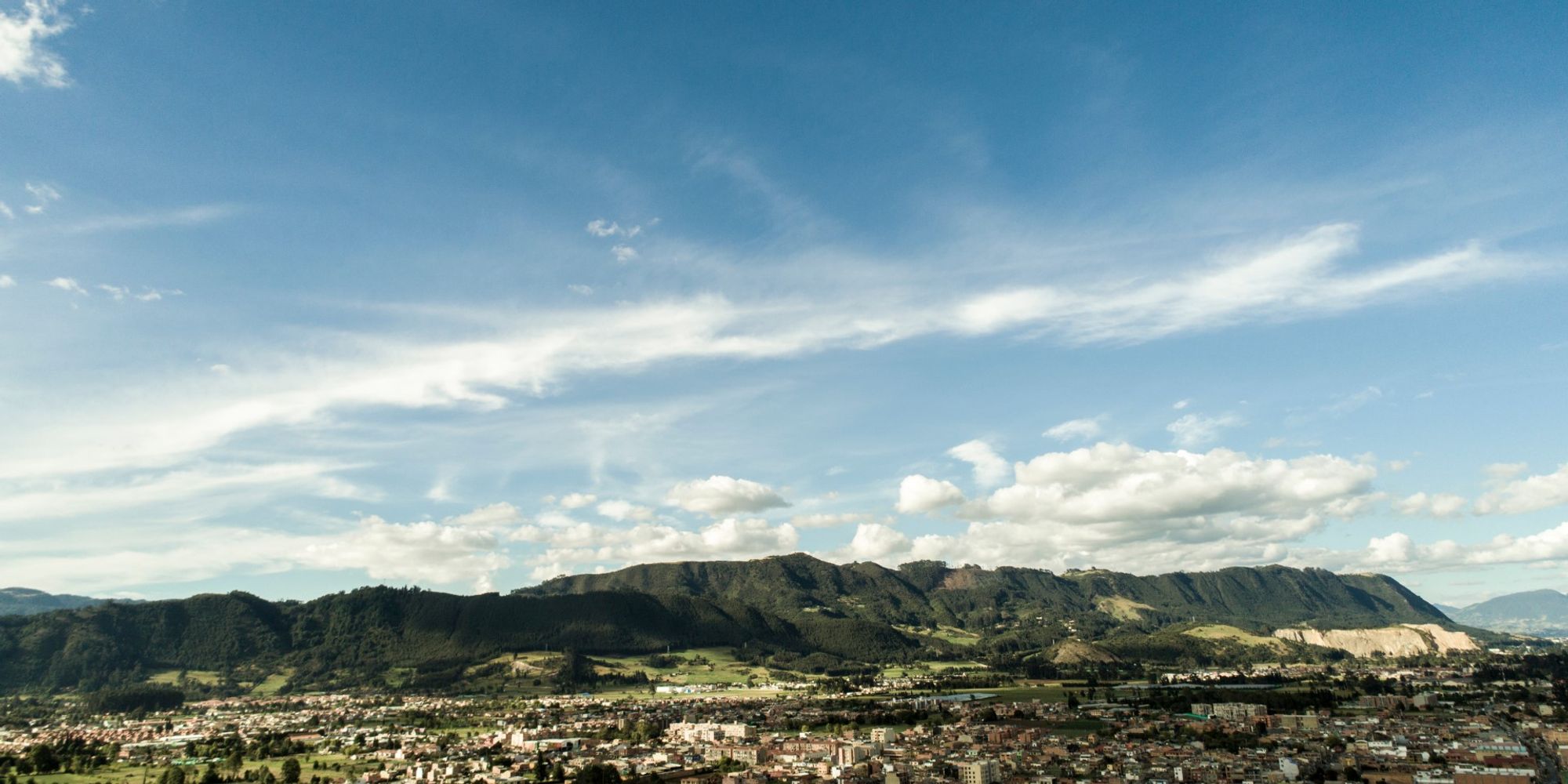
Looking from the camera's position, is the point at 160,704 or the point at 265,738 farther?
the point at 160,704

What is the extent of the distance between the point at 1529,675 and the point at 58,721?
25168 centimetres

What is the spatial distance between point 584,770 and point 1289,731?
77.2 m

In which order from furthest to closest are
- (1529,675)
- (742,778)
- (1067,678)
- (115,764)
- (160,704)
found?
(1067,678), (160,704), (1529,675), (115,764), (742,778)

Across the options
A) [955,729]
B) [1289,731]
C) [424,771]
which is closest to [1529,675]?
[1289,731]

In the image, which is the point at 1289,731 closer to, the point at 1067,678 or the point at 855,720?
the point at 855,720

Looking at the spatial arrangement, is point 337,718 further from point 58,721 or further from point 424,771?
point 424,771

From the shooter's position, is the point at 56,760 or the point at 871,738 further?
the point at 871,738

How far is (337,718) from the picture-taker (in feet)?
455

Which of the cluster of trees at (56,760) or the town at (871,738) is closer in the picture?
the town at (871,738)

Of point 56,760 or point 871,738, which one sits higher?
point 56,760

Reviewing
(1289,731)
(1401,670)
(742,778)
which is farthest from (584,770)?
(1401,670)

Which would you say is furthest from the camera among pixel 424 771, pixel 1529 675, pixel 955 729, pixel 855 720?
pixel 1529 675

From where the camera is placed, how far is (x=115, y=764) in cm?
9638

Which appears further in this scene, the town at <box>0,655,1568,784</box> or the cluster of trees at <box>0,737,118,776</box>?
the cluster of trees at <box>0,737,118,776</box>
